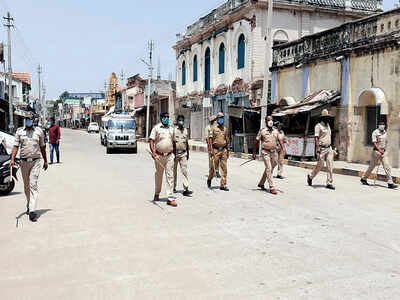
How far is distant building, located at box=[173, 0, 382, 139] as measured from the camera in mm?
25562

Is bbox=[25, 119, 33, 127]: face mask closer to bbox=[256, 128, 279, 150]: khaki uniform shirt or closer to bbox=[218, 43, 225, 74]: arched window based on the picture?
bbox=[256, 128, 279, 150]: khaki uniform shirt

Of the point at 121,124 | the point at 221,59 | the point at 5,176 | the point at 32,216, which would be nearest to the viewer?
the point at 32,216

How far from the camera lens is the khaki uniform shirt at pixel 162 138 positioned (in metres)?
8.27

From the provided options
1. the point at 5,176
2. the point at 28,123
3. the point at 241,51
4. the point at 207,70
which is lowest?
the point at 5,176

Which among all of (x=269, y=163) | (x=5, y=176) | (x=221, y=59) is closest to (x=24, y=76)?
(x=221, y=59)

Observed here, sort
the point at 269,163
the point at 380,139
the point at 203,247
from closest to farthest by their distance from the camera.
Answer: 1. the point at 203,247
2. the point at 269,163
3. the point at 380,139

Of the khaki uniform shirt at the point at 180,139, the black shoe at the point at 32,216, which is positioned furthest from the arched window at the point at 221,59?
the black shoe at the point at 32,216

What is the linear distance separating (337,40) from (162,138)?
1204 cm

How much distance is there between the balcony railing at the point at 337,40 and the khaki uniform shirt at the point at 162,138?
10245 mm

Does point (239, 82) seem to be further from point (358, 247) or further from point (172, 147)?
point (358, 247)

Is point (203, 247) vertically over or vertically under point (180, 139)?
under

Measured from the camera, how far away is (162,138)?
8.30 metres

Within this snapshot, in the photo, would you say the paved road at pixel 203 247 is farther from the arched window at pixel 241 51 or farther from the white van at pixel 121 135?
the arched window at pixel 241 51

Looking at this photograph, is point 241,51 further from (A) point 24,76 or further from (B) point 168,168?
(A) point 24,76
